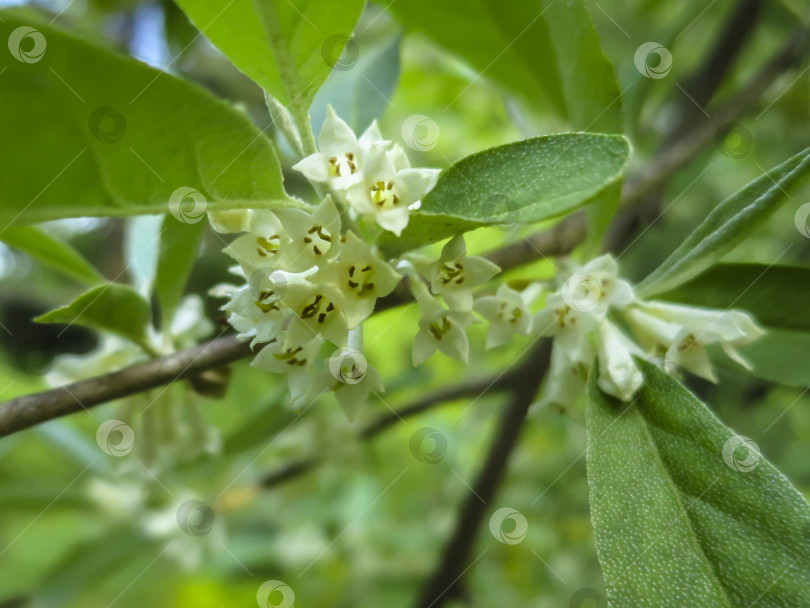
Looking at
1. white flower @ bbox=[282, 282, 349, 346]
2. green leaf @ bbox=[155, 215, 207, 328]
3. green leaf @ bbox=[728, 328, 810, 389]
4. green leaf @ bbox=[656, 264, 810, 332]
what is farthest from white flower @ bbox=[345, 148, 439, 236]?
green leaf @ bbox=[728, 328, 810, 389]

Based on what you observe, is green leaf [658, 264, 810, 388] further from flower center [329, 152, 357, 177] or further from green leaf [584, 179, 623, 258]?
flower center [329, 152, 357, 177]

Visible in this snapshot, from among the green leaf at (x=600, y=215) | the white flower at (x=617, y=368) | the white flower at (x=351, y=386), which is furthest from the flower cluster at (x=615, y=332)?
the white flower at (x=351, y=386)

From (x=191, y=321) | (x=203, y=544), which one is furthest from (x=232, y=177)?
(x=203, y=544)

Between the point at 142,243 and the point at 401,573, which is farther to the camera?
the point at 401,573

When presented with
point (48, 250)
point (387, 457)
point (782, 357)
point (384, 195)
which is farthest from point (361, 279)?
point (387, 457)

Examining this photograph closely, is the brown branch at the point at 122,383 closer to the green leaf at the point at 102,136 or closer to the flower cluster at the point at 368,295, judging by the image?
the flower cluster at the point at 368,295

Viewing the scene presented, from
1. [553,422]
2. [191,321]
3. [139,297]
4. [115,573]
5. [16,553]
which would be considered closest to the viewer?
[139,297]

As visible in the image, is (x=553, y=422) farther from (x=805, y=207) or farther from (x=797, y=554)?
(x=797, y=554)
